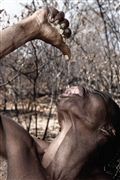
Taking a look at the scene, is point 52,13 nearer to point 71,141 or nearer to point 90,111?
point 90,111

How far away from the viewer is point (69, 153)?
2.29 meters

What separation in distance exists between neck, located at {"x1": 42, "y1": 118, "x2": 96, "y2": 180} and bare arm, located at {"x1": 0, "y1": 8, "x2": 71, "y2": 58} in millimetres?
391

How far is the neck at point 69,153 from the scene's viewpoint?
90.0 inches

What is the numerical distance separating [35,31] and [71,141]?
0.51 meters

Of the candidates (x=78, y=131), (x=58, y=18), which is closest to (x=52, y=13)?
(x=58, y=18)

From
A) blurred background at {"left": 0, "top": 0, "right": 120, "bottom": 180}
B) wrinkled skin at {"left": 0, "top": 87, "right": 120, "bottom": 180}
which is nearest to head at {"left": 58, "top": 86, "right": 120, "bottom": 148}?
wrinkled skin at {"left": 0, "top": 87, "right": 120, "bottom": 180}

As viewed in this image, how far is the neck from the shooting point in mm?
2287

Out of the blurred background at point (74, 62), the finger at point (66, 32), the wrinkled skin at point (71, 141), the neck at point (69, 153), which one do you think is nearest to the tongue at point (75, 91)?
the wrinkled skin at point (71, 141)

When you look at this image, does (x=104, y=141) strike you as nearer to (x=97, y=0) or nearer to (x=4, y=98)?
(x=97, y=0)

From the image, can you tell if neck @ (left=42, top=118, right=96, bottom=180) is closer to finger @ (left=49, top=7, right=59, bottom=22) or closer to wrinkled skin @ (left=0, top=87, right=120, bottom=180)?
wrinkled skin @ (left=0, top=87, right=120, bottom=180)

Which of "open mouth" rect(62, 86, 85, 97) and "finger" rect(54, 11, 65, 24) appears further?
"open mouth" rect(62, 86, 85, 97)

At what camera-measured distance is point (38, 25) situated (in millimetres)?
2154

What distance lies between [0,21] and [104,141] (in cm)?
619

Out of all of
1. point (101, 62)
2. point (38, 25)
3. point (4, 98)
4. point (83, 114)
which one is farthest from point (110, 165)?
point (4, 98)
